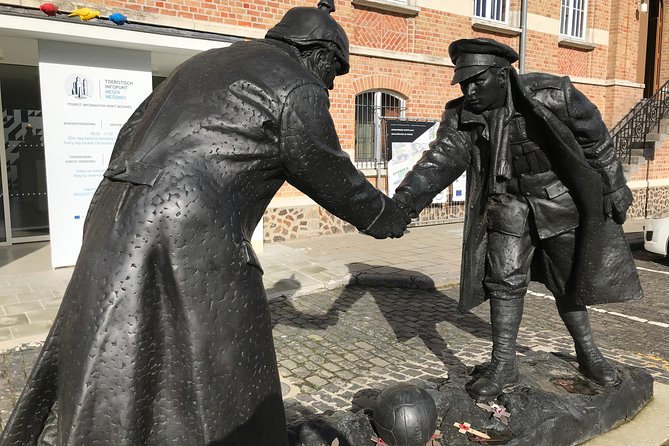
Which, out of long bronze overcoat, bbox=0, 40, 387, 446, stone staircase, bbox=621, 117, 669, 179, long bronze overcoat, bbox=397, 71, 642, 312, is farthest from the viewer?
stone staircase, bbox=621, 117, 669, 179

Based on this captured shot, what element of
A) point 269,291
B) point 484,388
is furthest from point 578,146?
point 269,291

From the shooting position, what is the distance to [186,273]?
177 centimetres

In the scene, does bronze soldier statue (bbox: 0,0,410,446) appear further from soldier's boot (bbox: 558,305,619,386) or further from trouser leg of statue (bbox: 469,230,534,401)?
soldier's boot (bbox: 558,305,619,386)

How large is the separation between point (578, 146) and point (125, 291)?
8.65 ft

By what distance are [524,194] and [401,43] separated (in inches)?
377

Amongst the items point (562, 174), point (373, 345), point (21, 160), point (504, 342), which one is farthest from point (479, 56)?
point (21, 160)

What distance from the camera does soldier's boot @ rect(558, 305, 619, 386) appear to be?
375 cm

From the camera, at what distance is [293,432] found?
9.71ft

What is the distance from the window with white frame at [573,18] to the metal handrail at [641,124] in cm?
265

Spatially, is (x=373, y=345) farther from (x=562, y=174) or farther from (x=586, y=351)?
(x=562, y=174)

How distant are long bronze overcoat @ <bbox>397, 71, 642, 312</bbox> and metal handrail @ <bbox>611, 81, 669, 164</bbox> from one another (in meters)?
13.4

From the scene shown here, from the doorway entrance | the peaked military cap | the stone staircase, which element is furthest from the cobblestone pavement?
the stone staircase

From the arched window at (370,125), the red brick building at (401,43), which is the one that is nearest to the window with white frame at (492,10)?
the red brick building at (401,43)

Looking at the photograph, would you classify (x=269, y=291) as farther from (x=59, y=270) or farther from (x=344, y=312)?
(x=59, y=270)
